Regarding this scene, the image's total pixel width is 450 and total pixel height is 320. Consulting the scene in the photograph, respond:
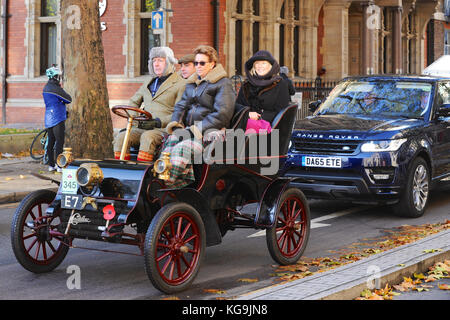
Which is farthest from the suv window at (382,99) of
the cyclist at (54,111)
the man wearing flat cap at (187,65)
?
the cyclist at (54,111)

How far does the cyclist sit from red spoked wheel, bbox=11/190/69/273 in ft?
24.1

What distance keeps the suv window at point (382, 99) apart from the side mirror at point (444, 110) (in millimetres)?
187

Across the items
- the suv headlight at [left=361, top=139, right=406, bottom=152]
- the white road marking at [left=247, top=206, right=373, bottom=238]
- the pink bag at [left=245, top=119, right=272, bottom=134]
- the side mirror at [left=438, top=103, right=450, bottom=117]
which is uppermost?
the side mirror at [left=438, top=103, right=450, bottom=117]

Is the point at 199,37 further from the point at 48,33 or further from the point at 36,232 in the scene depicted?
the point at 36,232

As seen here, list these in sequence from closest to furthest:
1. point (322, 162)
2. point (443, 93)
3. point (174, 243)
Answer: point (174, 243) < point (322, 162) < point (443, 93)

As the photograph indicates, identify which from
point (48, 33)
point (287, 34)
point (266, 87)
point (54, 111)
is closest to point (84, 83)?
point (54, 111)

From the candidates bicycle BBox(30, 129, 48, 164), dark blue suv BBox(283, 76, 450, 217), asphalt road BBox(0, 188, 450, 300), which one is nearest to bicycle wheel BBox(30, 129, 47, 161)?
bicycle BBox(30, 129, 48, 164)

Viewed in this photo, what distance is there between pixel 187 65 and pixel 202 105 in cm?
51

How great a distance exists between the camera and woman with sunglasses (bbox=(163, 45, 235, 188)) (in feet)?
21.7

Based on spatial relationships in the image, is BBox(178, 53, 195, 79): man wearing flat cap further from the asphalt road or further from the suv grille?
the suv grille

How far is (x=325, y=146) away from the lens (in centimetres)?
978

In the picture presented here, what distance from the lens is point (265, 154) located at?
7047 mm

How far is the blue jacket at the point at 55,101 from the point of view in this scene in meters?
13.8

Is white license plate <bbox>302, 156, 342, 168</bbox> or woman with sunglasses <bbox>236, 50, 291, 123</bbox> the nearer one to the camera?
woman with sunglasses <bbox>236, 50, 291, 123</bbox>
